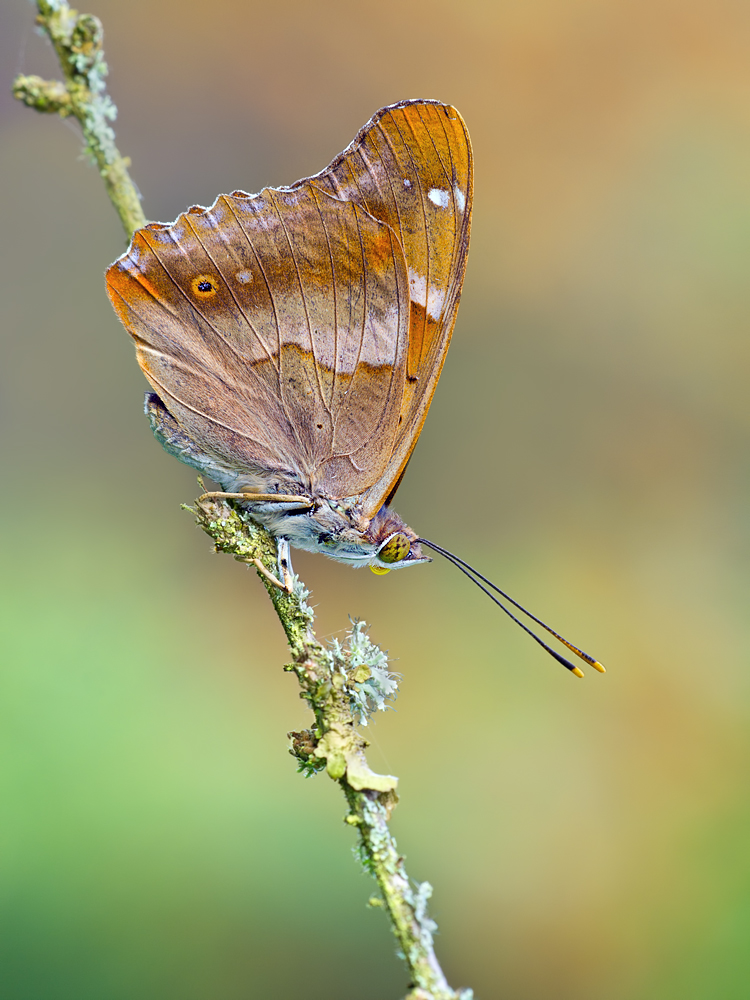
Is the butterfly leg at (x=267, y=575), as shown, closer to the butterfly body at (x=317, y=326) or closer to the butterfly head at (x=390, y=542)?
the butterfly body at (x=317, y=326)

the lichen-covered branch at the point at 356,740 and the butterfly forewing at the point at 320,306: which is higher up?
the butterfly forewing at the point at 320,306

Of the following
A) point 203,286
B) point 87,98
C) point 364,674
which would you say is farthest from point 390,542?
point 87,98

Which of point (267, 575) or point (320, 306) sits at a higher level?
point (320, 306)

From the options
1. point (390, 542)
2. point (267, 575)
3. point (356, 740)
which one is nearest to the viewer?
point (356, 740)

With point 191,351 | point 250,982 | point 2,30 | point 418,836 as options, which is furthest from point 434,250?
point 2,30

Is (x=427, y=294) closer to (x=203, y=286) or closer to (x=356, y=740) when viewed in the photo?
(x=203, y=286)

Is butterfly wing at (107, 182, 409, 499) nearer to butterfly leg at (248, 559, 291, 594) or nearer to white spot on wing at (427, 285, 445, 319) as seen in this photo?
white spot on wing at (427, 285, 445, 319)

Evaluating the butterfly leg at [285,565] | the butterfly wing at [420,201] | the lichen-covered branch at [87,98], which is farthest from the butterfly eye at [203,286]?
the butterfly leg at [285,565]
